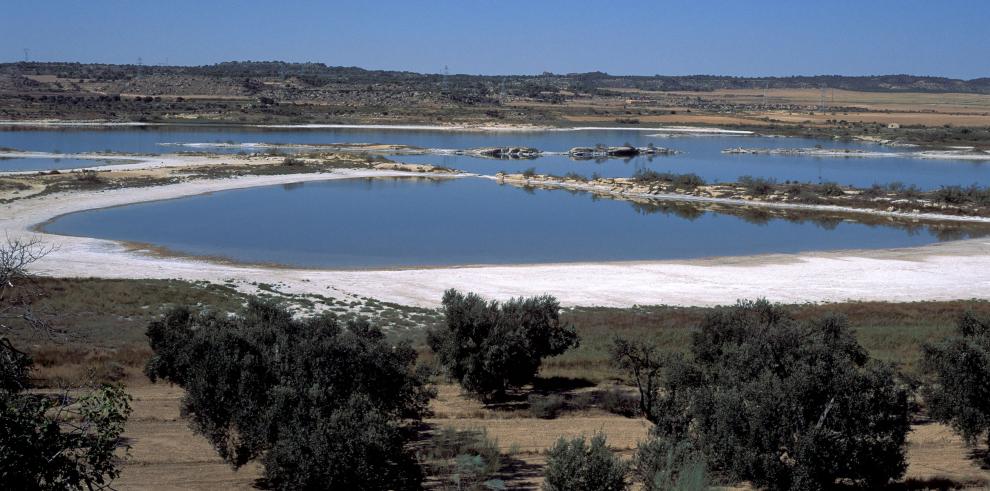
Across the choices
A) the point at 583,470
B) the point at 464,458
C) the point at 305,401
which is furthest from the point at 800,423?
the point at 305,401

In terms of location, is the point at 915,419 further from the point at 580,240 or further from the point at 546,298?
the point at 580,240

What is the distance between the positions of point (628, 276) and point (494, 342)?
49.4 ft

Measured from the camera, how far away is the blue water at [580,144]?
72625mm

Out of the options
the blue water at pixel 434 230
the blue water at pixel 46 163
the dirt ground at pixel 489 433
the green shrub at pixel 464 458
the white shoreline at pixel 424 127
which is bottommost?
the dirt ground at pixel 489 433

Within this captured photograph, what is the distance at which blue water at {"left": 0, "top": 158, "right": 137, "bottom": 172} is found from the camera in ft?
196

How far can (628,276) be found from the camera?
3128 centimetres

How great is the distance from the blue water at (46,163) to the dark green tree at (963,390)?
57.1 metres

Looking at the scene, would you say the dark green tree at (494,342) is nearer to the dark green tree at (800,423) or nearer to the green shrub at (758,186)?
the dark green tree at (800,423)

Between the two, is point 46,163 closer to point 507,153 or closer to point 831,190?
point 507,153

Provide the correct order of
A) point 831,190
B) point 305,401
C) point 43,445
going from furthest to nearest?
point 831,190 → point 305,401 → point 43,445

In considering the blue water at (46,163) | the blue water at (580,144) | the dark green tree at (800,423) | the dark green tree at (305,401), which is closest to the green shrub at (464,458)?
the dark green tree at (305,401)

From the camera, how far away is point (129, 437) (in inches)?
535

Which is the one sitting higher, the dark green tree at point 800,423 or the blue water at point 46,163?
the blue water at point 46,163

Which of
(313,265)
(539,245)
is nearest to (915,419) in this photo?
(313,265)
